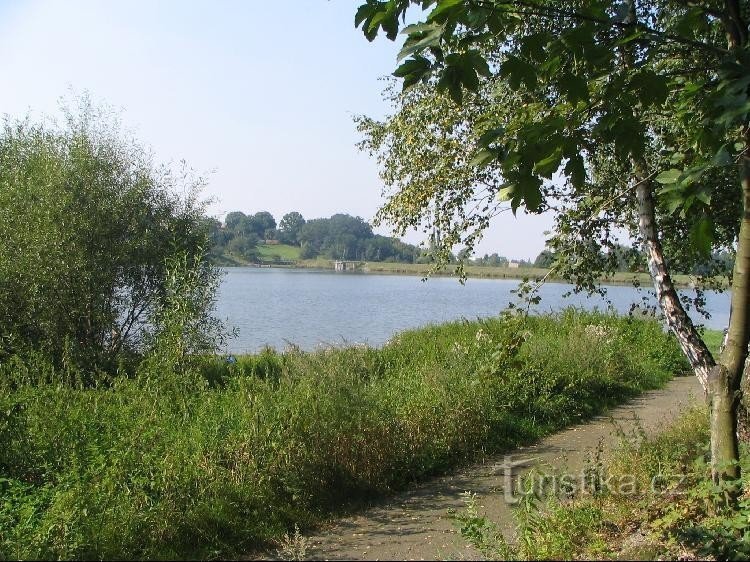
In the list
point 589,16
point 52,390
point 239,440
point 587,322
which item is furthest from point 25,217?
point 587,322

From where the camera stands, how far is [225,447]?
6078mm

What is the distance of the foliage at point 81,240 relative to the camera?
40.2 ft

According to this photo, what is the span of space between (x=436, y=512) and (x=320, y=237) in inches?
3297

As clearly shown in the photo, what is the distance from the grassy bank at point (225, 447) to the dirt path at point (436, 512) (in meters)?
0.30

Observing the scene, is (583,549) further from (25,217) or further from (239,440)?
(25,217)

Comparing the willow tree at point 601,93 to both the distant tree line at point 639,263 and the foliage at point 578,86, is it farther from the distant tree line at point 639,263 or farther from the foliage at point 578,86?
the distant tree line at point 639,263

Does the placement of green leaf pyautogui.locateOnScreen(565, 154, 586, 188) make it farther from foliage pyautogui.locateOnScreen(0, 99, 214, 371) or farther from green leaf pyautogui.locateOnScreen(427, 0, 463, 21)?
foliage pyautogui.locateOnScreen(0, 99, 214, 371)

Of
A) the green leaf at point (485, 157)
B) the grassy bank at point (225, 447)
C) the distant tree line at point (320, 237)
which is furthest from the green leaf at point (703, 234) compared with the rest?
the distant tree line at point (320, 237)

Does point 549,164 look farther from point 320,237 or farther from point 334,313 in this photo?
point 320,237

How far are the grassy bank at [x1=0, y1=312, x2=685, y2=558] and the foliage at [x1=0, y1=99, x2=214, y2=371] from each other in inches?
178

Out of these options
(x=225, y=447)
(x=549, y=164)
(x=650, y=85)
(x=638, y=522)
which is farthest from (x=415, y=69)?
(x=225, y=447)

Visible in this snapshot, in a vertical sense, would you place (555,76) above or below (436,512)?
above

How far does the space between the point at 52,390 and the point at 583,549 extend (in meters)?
5.38

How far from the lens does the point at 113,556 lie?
185 inches
